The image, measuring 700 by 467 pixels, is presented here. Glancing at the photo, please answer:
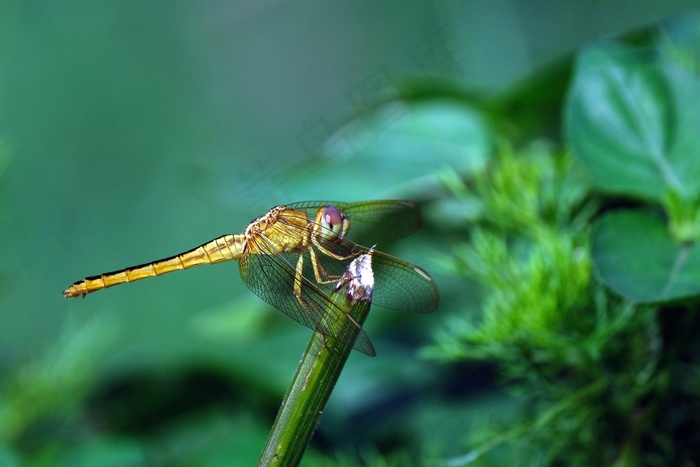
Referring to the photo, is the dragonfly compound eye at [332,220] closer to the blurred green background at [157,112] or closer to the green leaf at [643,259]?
the green leaf at [643,259]

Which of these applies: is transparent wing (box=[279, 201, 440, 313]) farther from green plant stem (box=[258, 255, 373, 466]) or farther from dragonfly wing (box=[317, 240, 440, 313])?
green plant stem (box=[258, 255, 373, 466])

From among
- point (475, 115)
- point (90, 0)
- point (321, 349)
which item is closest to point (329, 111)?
point (90, 0)

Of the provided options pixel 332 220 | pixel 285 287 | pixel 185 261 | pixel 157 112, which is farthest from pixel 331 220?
pixel 157 112

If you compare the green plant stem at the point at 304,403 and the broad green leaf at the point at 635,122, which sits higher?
the broad green leaf at the point at 635,122

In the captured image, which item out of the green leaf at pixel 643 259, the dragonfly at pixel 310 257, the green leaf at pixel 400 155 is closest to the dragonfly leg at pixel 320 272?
the dragonfly at pixel 310 257

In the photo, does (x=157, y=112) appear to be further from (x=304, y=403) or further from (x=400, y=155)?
(x=304, y=403)

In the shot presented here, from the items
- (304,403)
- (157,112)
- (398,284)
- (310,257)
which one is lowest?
(304,403)
